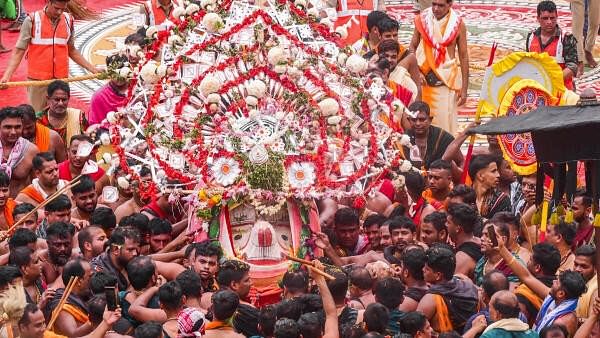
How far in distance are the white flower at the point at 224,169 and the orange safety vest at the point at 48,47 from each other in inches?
144

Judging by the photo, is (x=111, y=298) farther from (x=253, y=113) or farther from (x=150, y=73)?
(x=150, y=73)

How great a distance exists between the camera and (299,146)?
39.1 ft

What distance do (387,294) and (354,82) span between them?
2284 mm

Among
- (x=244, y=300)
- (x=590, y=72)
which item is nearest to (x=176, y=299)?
(x=244, y=300)

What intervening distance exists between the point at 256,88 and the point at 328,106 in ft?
1.66

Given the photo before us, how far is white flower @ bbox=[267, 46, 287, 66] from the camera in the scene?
38.9ft

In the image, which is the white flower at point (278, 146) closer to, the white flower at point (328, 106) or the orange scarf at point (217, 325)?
the white flower at point (328, 106)

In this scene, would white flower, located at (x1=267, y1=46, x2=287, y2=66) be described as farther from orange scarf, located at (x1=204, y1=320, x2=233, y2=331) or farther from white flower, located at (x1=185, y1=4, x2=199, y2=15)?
orange scarf, located at (x1=204, y1=320, x2=233, y2=331)

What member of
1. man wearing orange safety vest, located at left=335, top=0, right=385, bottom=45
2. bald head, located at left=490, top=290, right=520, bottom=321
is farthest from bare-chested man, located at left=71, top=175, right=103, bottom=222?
man wearing orange safety vest, located at left=335, top=0, right=385, bottom=45

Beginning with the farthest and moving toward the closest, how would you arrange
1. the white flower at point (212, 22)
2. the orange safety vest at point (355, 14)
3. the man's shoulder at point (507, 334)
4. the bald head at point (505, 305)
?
the orange safety vest at point (355, 14) < the white flower at point (212, 22) < the bald head at point (505, 305) < the man's shoulder at point (507, 334)

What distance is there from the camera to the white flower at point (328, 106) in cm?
1184

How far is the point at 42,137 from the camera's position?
1354cm

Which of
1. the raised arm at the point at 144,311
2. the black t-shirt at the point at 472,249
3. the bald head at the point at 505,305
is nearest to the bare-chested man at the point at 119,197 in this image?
the raised arm at the point at 144,311

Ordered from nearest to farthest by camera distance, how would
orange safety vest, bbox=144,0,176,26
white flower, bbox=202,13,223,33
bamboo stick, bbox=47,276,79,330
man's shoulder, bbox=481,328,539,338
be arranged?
man's shoulder, bbox=481,328,539,338, bamboo stick, bbox=47,276,79,330, white flower, bbox=202,13,223,33, orange safety vest, bbox=144,0,176,26
